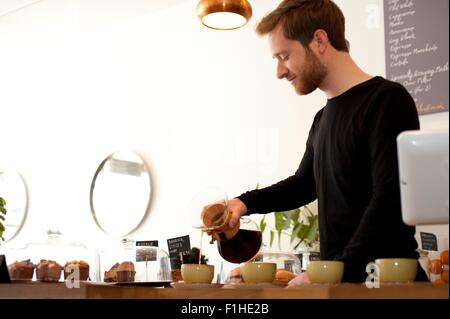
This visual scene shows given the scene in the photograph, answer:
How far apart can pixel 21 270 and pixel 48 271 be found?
0.07 m

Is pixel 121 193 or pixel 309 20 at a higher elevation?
pixel 309 20

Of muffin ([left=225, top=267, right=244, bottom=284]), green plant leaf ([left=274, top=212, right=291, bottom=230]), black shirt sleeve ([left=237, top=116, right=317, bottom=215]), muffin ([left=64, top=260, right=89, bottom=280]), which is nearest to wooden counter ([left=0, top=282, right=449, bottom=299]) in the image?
muffin ([left=64, top=260, right=89, bottom=280])

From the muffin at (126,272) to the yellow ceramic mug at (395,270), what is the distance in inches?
39.9

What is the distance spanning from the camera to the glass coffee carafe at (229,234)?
162 cm

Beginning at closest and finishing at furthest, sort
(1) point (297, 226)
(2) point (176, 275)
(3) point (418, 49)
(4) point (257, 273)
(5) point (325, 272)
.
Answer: (5) point (325, 272) → (4) point (257, 273) → (2) point (176, 275) → (3) point (418, 49) → (1) point (297, 226)

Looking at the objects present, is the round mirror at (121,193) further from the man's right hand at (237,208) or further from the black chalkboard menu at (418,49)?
the man's right hand at (237,208)

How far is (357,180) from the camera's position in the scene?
69.4 inches

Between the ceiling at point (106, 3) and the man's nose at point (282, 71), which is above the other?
the ceiling at point (106, 3)

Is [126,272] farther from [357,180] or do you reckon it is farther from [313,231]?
[313,231]

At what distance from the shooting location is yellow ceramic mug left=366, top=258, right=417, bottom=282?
3.86 ft

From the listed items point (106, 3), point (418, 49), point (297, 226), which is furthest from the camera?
point (106, 3)

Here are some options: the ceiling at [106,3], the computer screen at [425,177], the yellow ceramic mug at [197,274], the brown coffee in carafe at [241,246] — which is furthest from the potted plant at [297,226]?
the computer screen at [425,177]

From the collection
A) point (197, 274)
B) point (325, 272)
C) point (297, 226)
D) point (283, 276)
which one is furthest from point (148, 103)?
point (325, 272)
